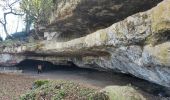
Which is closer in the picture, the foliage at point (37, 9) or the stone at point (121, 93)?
the stone at point (121, 93)

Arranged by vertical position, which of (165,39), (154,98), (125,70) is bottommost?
(154,98)

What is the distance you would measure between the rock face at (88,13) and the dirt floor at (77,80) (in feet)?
11.4

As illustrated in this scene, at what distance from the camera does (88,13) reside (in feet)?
61.7

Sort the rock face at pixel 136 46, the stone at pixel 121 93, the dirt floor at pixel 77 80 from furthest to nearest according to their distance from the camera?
the dirt floor at pixel 77 80 → the stone at pixel 121 93 → the rock face at pixel 136 46

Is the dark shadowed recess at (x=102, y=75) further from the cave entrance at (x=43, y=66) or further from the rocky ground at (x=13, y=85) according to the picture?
the rocky ground at (x=13, y=85)

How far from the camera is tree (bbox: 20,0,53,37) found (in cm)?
2811

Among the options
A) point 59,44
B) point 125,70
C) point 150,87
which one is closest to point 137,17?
point 125,70

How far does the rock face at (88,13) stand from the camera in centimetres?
1677

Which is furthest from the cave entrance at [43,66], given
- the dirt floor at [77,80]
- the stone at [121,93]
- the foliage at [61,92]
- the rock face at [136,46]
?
the stone at [121,93]

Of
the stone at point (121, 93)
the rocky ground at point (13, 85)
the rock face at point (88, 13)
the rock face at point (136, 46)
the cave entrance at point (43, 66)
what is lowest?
the rocky ground at point (13, 85)

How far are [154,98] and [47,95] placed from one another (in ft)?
19.0

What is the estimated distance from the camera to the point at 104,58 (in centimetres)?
1967

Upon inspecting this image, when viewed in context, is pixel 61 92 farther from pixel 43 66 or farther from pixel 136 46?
pixel 43 66

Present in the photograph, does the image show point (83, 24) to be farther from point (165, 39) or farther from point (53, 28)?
point (165, 39)
